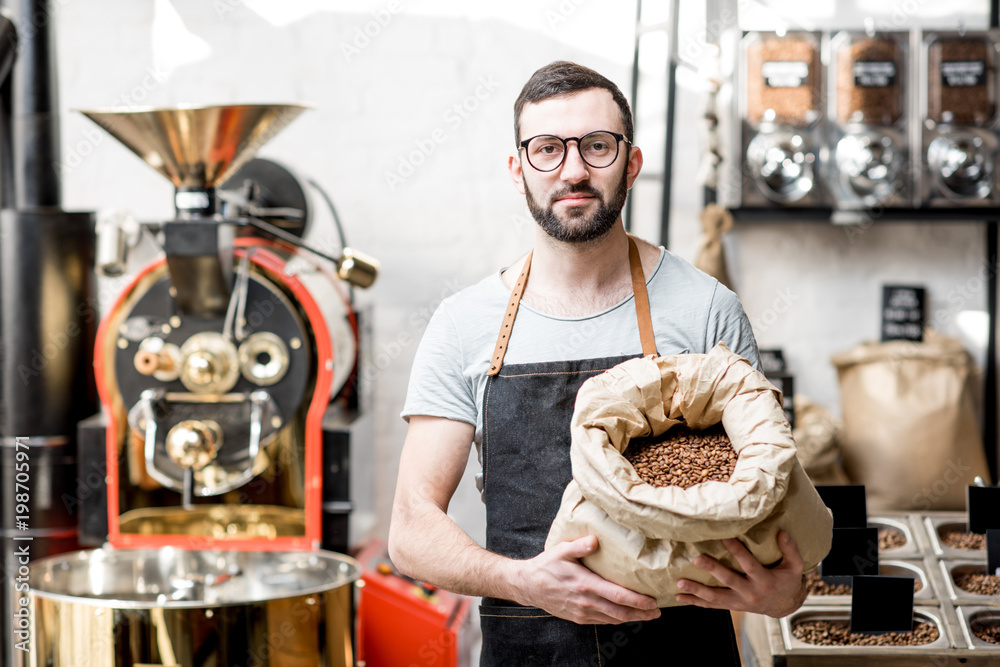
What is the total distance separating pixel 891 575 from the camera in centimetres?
176

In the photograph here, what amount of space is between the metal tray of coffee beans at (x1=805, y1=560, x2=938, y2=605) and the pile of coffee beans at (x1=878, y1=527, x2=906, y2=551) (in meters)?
0.06

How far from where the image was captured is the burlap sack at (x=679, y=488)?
972 millimetres

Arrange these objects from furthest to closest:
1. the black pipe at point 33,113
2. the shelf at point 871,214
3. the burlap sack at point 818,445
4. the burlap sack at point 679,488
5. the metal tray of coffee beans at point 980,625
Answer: the shelf at point 871,214, the burlap sack at point 818,445, the black pipe at point 33,113, the metal tray of coffee beans at point 980,625, the burlap sack at point 679,488

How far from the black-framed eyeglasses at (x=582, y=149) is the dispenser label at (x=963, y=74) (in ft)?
5.30

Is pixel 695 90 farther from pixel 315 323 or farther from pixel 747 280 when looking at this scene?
pixel 315 323

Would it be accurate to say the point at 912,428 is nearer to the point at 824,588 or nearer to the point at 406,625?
the point at 824,588

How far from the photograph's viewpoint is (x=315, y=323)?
206 centimetres

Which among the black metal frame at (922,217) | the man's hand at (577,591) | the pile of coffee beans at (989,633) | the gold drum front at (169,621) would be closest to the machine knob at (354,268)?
the gold drum front at (169,621)

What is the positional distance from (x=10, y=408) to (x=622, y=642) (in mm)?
1709

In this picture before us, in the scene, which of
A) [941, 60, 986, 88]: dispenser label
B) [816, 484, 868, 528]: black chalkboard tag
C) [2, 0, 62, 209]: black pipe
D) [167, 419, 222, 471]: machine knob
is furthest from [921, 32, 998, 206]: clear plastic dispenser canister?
[2, 0, 62, 209]: black pipe

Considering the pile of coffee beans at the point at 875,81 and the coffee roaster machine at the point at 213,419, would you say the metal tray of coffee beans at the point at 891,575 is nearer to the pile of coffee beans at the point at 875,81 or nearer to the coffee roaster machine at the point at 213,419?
the coffee roaster machine at the point at 213,419

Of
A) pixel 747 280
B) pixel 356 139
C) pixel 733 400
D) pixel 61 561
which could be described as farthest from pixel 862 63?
pixel 61 561

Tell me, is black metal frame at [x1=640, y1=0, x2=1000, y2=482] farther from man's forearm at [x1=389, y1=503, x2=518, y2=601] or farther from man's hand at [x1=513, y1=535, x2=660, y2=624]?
man's hand at [x1=513, y1=535, x2=660, y2=624]

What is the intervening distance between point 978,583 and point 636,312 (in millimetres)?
1090
